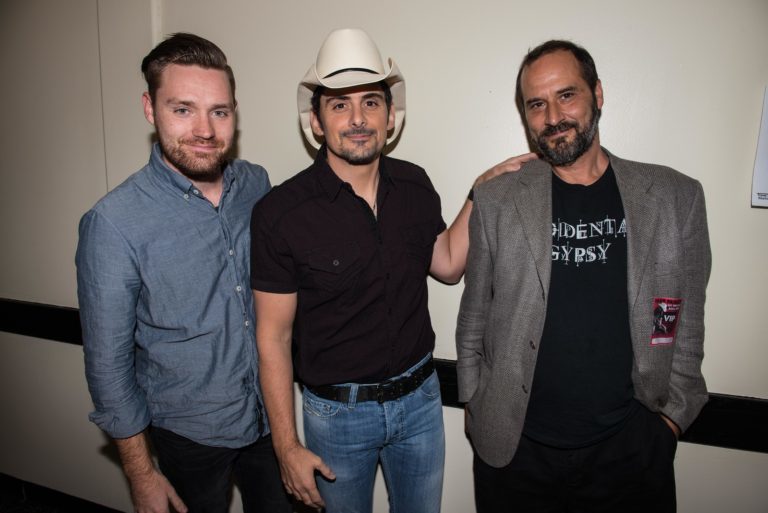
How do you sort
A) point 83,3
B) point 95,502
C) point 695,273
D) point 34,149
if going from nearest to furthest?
point 695,273, point 83,3, point 34,149, point 95,502

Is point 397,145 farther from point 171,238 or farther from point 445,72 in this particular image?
point 171,238

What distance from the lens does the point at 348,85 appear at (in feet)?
5.19

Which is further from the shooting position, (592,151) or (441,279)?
(441,279)

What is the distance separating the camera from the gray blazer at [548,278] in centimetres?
149

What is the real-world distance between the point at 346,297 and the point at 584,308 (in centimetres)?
85

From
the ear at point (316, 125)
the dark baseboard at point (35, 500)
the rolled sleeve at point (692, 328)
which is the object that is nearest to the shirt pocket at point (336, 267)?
the ear at point (316, 125)

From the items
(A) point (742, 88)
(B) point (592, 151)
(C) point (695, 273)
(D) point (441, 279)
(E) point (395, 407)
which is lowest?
(E) point (395, 407)

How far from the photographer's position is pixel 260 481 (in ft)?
6.19

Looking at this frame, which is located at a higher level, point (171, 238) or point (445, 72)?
point (445, 72)

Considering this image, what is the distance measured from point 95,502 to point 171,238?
2.49 meters

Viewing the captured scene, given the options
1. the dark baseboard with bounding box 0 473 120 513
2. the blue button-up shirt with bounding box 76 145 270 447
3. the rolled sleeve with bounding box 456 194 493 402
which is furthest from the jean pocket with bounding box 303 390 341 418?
the dark baseboard with bounding box 0 473 120 513

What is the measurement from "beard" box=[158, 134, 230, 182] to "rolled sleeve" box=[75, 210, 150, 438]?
0.31m

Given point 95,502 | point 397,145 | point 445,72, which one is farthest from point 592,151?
point 95,502

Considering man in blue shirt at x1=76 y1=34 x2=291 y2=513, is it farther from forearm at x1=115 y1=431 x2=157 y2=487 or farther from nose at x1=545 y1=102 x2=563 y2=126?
nose at x1=545 y1=102 x2=563 y2=126
